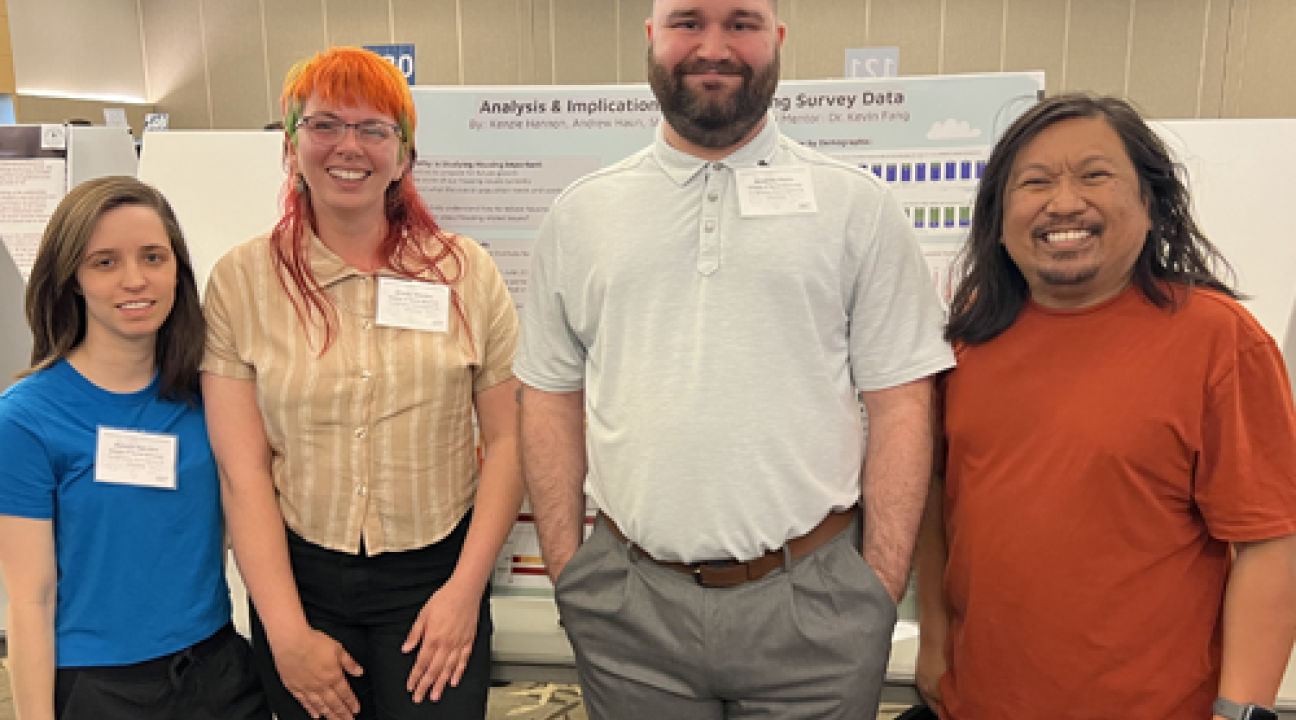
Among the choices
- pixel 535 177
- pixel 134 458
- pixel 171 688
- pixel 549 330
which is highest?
pixel 535 177

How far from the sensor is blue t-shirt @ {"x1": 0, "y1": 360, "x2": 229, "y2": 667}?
1462 millimetres

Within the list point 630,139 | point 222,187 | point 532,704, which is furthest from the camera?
point 532,704

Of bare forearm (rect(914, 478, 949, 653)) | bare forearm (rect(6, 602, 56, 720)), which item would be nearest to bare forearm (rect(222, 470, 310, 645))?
bare forearm (rect(6, 602, 56, 720))

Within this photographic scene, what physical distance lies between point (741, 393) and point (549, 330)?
0.38 m

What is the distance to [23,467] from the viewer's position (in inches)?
56.9

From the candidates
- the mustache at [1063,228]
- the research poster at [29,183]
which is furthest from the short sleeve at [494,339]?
the research poster at [29,183]

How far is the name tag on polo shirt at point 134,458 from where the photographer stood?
149cm

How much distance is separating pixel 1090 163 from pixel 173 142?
242 centimetres

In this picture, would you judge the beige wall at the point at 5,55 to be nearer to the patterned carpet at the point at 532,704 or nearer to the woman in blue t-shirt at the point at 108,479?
the patterned carpet at the point at 532,704

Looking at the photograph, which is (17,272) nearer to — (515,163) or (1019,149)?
(515,163)

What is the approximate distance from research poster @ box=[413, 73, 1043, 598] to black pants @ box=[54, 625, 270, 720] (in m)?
0.75

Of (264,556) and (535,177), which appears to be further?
(535,177)

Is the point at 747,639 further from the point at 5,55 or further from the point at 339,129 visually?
the point at 5,55

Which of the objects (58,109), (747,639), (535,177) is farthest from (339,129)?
(58,109)
